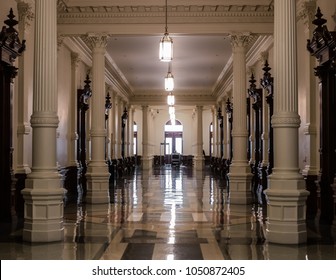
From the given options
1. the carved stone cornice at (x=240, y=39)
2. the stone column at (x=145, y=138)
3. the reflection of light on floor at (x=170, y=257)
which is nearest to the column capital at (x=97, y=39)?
the carved stone cornice at (x=240, y=39)

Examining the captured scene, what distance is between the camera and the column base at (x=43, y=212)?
7781 millimetres

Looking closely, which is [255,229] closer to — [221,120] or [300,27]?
[300,27]

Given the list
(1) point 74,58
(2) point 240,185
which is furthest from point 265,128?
(1) point 74,58

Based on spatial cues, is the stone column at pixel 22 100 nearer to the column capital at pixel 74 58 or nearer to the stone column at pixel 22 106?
the stone column at pixel 22 106

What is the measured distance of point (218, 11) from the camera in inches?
561

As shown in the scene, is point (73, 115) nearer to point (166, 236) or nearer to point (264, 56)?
point (264, 56)

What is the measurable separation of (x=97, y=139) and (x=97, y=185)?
48.3 inches

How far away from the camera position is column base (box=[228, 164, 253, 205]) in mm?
13773

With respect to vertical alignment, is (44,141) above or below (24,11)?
below

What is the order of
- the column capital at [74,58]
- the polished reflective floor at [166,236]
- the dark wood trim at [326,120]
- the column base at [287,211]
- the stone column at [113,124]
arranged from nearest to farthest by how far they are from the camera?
the polished reflective floor at [166,236]
the column base at [287,211]
the dark wood trim at [326,120]
the column capital at [74,58]
the stone column at [113,124]

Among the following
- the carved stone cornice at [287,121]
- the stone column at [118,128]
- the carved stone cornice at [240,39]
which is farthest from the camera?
the stone column at [118,128]

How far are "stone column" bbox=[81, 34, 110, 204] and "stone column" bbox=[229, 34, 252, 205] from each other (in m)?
3.42

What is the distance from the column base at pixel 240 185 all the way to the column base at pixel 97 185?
3.32 metres

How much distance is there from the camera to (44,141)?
7.96 metres
